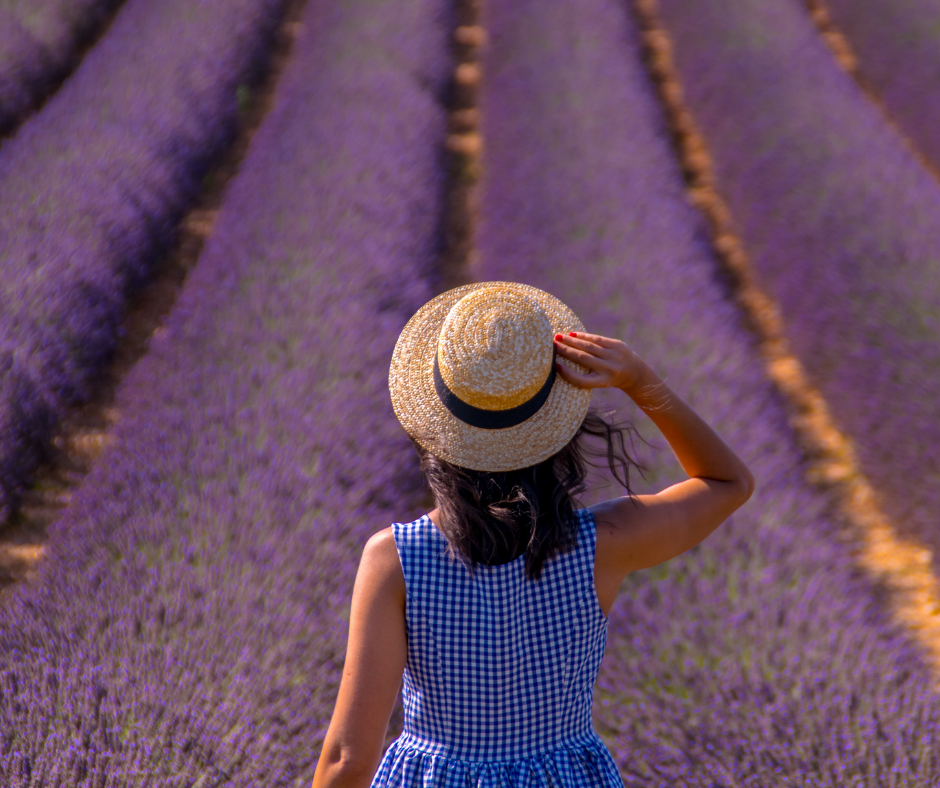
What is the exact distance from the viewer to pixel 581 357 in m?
1.18

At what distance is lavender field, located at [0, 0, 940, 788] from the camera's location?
5.87ft

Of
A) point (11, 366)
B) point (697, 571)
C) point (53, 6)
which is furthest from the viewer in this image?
point (53, 6)

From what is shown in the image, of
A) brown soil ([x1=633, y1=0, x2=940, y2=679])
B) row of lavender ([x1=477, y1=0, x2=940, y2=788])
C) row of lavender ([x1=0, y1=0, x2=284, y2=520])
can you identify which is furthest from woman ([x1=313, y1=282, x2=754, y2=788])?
row of lavender ([x1=0, y1=0, x2=284, y2=520])

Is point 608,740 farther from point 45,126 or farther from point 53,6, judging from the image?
point 53,6

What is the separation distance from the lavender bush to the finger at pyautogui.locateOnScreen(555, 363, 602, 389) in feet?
18.8

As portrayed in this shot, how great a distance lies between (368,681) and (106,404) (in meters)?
2.96

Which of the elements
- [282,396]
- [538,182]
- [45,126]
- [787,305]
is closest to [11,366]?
[282,396]

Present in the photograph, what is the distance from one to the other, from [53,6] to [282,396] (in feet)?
17.9

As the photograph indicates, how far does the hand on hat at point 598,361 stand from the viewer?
1.17 m

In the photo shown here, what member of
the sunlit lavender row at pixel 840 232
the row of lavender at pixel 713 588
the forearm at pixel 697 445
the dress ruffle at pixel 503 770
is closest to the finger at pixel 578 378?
the forearm at pixel 697 445

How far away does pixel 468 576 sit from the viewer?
1169mm

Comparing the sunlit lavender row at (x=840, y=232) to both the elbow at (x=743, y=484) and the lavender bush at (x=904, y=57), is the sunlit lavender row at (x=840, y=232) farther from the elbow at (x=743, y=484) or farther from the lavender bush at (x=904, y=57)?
the elbow at (x=743, y=484)

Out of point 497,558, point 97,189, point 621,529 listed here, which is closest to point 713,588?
point 621,529

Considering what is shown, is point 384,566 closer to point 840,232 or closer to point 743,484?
point 743,484
